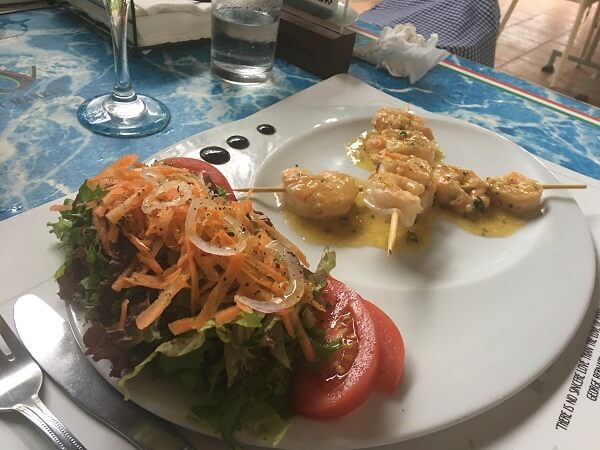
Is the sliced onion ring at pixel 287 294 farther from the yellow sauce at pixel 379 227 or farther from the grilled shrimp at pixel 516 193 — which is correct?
the grilled shrimp at pixel 516 193

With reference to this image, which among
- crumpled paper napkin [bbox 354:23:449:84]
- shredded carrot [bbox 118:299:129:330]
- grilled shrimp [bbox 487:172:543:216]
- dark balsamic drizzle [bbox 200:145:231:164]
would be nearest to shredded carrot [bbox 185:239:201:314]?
shredded carrot [bbox 118:299:129:330]

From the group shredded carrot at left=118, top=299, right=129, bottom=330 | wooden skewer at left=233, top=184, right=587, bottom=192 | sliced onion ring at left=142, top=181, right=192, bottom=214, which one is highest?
sliced onion ring at left=142, top=181, right=192, bottom=214

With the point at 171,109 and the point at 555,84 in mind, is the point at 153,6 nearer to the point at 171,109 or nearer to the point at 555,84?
the point at 171,109

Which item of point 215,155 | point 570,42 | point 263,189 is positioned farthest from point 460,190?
point 570,42

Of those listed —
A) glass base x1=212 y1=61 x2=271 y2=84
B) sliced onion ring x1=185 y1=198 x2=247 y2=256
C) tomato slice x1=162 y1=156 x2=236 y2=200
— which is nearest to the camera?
sliced onion ring x1=185 y1=198 x2=247 y2=256

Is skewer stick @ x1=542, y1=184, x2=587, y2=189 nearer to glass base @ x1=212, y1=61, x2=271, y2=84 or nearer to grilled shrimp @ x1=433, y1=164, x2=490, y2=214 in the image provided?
grilled shrimp @ x1=433, y1=164, x2=490, y2=214

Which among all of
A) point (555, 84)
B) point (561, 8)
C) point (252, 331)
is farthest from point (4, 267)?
point (561, 8)
